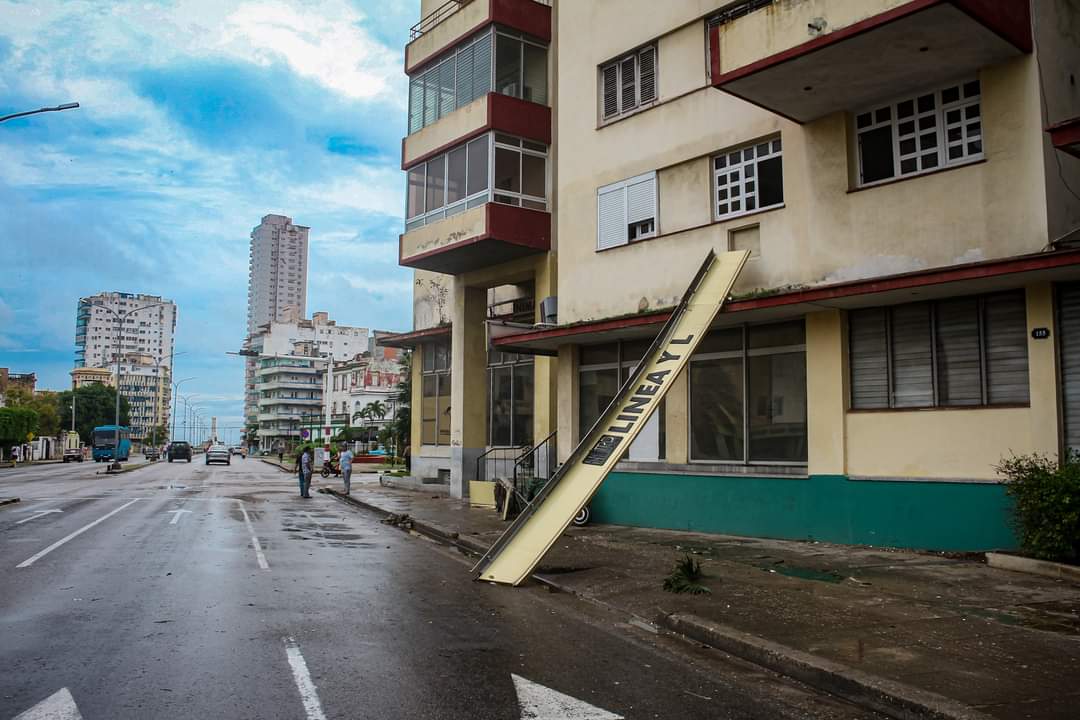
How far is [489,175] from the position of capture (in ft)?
72.5

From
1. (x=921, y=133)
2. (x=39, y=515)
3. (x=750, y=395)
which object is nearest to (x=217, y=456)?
(x=39, y=515)

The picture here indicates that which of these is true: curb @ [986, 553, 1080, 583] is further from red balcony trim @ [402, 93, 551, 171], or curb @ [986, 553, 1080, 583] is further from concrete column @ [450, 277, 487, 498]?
concrete column @ [450, 277, 487, 498]

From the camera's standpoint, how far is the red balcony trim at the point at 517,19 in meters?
22.8

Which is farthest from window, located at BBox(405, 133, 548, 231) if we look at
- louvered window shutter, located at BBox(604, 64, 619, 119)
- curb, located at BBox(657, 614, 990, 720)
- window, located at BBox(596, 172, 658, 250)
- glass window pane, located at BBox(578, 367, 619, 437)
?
curb, located at BBox(657, 614, 990, 720)

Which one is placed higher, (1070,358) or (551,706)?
(1070,358)

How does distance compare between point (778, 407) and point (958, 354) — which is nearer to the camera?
point (958, 354)

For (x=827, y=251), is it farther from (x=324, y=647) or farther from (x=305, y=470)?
(x=305, y=470)

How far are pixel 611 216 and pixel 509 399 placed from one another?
9193 millimetres

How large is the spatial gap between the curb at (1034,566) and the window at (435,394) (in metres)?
21.0

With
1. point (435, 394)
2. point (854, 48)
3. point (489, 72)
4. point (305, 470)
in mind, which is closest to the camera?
point (854, 48)

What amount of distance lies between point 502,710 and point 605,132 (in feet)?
47.4

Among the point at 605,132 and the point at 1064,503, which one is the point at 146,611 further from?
the point at 605,132

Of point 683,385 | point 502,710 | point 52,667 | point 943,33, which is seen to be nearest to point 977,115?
point 943,33

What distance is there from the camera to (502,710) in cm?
553
